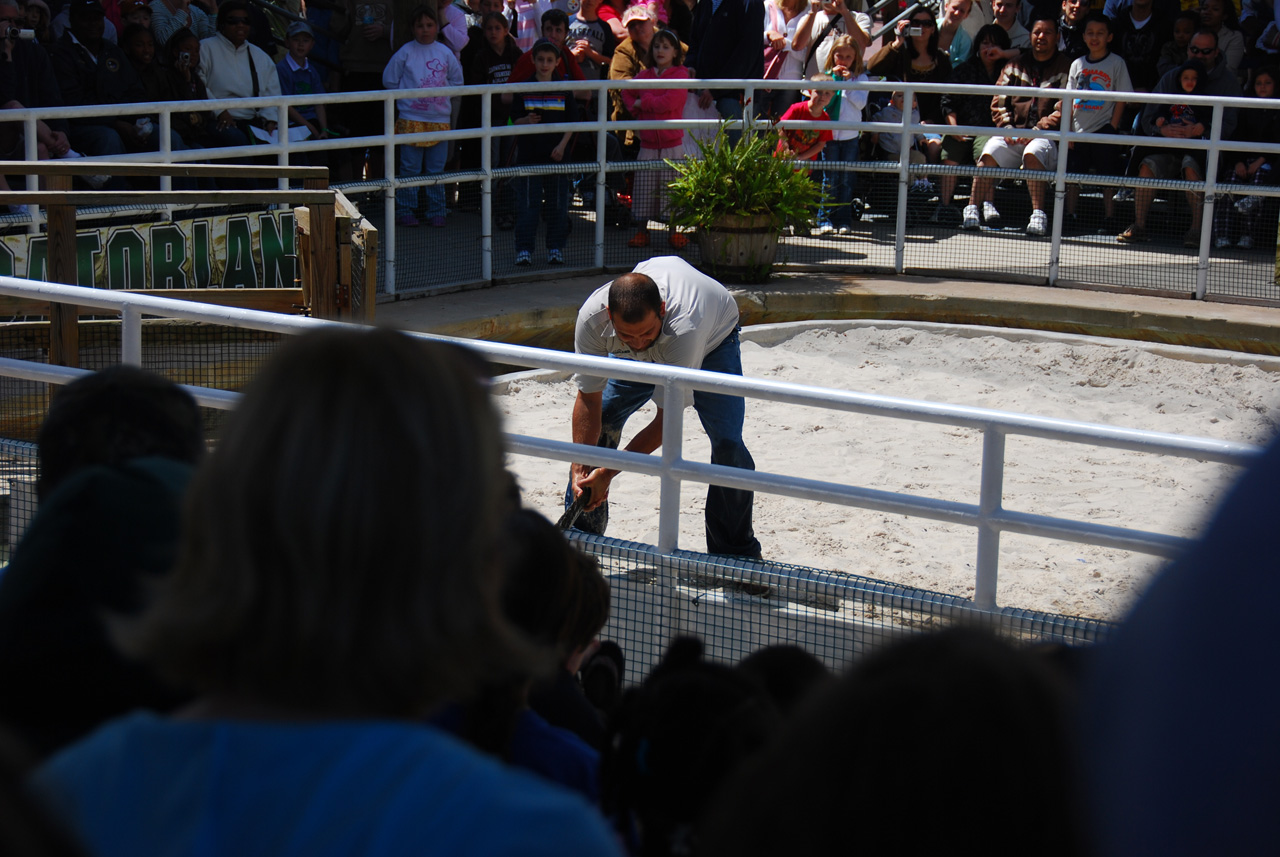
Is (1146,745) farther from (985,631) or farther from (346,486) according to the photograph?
(346,486)

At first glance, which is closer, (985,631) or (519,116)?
(985,631)

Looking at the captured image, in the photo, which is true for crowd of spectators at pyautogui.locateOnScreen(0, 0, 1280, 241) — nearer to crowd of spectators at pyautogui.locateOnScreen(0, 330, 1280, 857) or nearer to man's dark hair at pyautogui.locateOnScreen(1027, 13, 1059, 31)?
man's dark hair at pyautogui.locateOnScreen(1027, 13, 1059, 31)

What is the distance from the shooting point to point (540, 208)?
33.0 feet

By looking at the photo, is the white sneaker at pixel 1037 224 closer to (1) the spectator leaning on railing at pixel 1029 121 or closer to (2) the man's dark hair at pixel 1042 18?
(1) the spectator leaning on railing at pixel 1029 121

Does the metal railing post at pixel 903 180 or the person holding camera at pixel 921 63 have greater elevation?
the person holding camera at pixel 921 63

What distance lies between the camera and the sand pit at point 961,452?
19.3 feet

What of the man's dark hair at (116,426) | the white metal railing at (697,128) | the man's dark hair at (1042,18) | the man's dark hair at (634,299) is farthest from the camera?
the man's dark hair at (1042,18)

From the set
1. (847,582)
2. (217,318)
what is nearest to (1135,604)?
(847,582)

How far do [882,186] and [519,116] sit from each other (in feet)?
10.3

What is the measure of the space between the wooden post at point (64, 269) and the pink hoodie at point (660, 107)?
5.56 meters

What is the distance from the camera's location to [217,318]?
4027 millimetres

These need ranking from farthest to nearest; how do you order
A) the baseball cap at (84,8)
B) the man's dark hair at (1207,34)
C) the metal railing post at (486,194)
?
the man's dark hair at (1207,34) → the metal railing post at (486,194) → the baseball cap at (84,8)

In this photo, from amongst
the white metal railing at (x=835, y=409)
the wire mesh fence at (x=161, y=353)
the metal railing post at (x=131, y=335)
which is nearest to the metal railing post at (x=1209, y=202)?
the white metal railing at (x=835, y=409)

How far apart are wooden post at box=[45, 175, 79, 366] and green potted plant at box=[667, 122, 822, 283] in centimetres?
514
